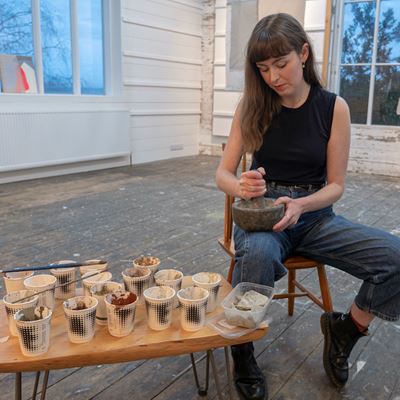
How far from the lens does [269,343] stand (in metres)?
1.57

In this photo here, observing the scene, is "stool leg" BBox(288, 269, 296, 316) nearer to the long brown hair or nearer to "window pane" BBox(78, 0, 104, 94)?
the long brown hair

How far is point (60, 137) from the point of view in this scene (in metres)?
4.45

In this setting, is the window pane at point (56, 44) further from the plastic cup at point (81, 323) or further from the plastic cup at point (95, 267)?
the plastic cup at point (81, 323)

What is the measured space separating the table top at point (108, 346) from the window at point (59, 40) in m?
3.85

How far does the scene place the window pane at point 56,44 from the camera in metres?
4.37

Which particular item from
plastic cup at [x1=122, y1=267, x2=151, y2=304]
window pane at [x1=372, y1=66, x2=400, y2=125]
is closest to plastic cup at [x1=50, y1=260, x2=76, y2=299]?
plastic cup at [x1=122, y1=267, x2=151, y2=304]

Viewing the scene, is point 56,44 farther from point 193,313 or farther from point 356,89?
point 193,313

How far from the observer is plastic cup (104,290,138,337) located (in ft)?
3.01

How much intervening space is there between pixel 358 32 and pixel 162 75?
2359 millimetres

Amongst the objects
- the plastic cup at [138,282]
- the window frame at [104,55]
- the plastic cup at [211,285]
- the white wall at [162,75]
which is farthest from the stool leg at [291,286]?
the white wall at [162,75]

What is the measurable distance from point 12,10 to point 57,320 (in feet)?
12.9

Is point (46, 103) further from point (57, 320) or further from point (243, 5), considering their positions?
point (57, 320)

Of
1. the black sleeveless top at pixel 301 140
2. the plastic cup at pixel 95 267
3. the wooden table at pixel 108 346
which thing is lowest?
the wooden table at pixel 108 346

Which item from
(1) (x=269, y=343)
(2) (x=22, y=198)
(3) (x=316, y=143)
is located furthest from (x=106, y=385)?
(2) (x=22, y=198)
